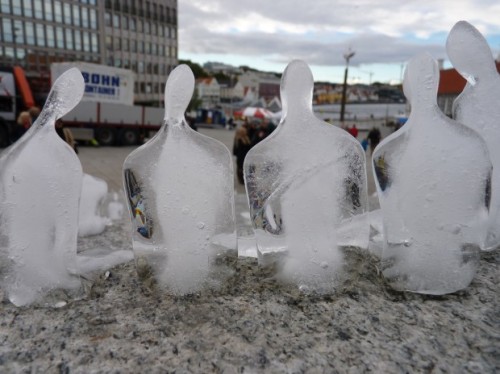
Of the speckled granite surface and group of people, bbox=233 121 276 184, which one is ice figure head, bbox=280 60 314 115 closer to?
the speckled granite surface

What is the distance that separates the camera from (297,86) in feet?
4.64

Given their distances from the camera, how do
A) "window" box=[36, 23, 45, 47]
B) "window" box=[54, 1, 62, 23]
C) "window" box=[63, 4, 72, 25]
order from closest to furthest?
"window" box=[36, 23, 45, 47] < "window" box=[54, 1, 62, 23] < "window" box=[63, 4, 72, 25]

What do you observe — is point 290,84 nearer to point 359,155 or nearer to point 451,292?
point 359,155

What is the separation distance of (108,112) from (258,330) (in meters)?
13.1

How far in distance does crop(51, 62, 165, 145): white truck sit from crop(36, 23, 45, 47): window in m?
27.8

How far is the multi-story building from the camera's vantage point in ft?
115

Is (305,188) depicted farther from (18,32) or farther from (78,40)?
(78,40)

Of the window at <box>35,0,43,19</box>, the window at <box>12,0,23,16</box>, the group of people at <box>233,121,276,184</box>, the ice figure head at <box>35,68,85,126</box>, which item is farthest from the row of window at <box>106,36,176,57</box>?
the ice figure head at <box>35,68,85,126</box>

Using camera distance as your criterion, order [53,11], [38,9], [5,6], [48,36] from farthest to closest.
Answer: [48,36] < [53,11] < [38,9] < [5,6]

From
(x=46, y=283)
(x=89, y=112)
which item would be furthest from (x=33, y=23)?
(x=46, y=283)

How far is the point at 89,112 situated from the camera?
1259 centimetres

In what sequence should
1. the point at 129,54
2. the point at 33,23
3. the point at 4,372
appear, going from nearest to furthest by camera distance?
1. the point at 4,372
2. the point at 33,23
3. the point at 129,54

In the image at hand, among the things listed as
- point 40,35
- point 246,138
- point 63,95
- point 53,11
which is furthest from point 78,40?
point 63,95

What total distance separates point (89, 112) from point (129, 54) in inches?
1315
